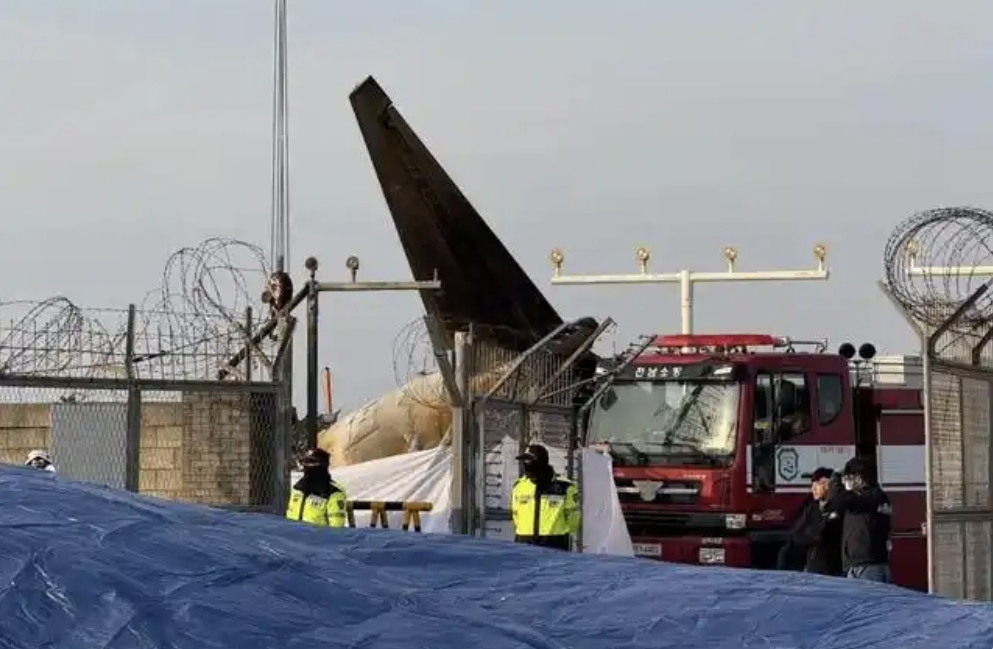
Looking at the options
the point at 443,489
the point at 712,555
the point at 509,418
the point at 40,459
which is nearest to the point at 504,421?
the point at 509,418

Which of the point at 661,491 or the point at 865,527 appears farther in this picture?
the point at 661,491

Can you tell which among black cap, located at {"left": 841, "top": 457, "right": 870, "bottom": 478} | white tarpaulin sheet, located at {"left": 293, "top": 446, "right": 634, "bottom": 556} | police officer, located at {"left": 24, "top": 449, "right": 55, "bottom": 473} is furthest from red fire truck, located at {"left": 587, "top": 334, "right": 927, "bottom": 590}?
police officer, located at {"left": 24, "top": 449, "right": 55, "bottom": 473}

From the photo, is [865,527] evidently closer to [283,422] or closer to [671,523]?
[283,422]

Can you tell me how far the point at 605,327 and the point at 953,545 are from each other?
3.57 metres

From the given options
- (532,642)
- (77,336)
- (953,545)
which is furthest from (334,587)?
(953,545)

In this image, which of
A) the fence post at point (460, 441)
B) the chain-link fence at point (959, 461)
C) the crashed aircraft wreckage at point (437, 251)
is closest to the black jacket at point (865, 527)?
the chain-link fence at point (959, 461)

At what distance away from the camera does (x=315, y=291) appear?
14.2 metres

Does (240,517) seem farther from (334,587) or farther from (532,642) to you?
(532,642)

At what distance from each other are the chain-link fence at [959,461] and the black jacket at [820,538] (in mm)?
1126

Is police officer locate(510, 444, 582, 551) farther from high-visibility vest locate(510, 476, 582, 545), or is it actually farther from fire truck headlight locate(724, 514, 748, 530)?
→ fire truck headlight locate(724, 514, 748, 530)

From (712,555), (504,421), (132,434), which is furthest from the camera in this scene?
(712,555)

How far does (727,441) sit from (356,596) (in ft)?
44.7

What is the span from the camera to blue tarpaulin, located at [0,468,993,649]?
12.0 ft

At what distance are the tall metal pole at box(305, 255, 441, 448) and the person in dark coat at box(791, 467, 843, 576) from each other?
3.48 metres
